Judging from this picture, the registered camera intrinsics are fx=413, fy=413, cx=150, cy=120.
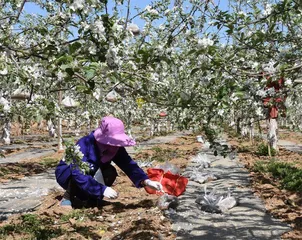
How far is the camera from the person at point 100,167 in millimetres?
4117

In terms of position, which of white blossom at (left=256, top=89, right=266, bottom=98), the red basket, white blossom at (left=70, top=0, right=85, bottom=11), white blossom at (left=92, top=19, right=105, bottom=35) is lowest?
the red basket

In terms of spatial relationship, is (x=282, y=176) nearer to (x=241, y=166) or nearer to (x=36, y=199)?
(x=241, y=166)

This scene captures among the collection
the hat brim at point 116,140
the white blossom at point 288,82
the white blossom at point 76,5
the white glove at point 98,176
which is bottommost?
the white glove at point 98,176

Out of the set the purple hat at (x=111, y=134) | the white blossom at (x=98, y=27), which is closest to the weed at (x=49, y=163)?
the purple hat at (x=111, y=134)

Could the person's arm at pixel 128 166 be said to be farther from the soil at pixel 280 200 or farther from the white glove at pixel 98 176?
the soil at pixel 280 200

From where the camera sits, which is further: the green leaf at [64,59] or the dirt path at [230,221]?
the dirt path at [230,221]

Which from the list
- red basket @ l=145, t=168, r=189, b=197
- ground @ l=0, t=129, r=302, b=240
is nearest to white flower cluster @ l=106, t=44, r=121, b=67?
ground @ l=0, t=129, r=302, b=240

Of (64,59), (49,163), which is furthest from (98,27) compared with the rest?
(49,163)

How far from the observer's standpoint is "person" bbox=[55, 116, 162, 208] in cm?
412

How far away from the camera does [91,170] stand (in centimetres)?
436

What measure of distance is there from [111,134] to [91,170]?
0.49 meters

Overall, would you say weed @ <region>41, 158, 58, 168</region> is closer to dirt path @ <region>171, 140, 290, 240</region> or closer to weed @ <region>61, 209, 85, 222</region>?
dirt path @ <region>171, 140, 290, 240</region>

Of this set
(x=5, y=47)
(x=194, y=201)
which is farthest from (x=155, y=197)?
(x=5, y=47)

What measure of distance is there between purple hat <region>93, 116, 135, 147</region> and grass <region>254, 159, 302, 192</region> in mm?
3608
